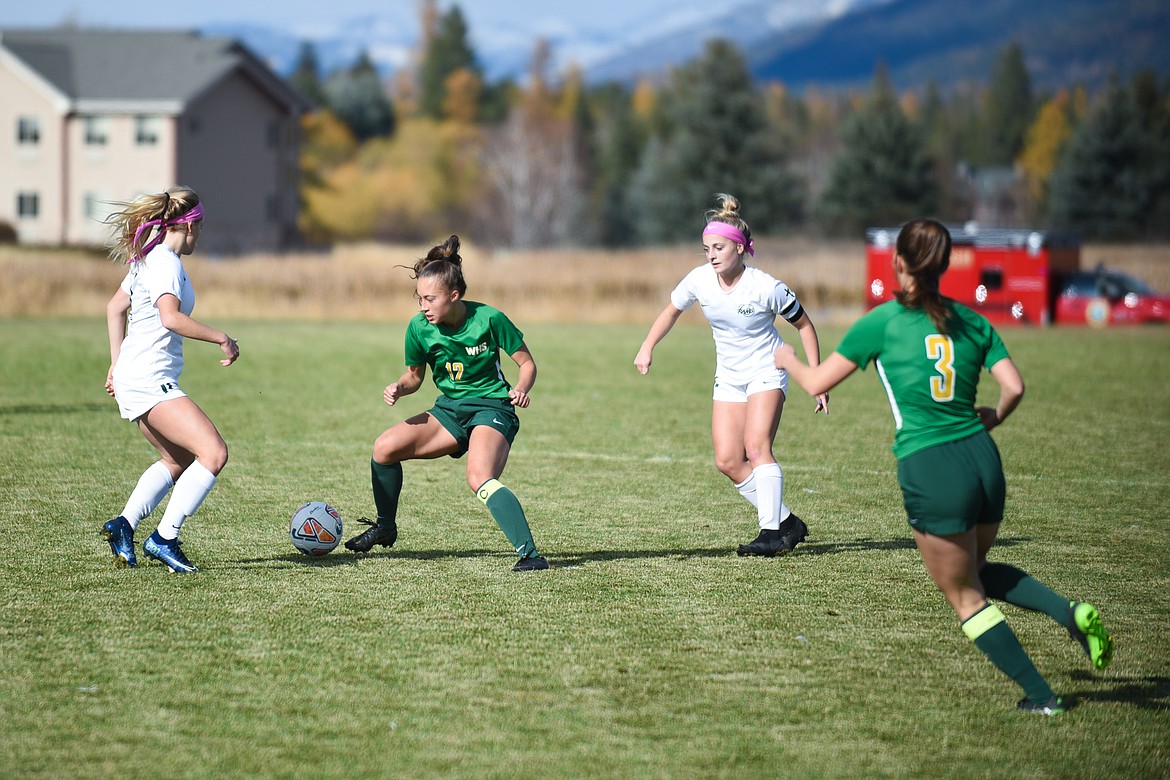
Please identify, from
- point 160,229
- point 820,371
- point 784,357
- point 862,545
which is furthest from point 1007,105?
point 820,371

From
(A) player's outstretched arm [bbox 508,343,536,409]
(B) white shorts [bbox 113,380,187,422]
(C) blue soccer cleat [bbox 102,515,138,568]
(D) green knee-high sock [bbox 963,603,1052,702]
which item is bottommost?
(C) blue soccer cleat [bbox 102,515,138,568]

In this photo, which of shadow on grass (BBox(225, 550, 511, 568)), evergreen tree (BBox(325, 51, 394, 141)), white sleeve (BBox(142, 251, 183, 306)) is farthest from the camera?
evergreen tree (BBox(325, 51, 394, 141))

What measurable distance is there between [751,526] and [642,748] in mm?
4171

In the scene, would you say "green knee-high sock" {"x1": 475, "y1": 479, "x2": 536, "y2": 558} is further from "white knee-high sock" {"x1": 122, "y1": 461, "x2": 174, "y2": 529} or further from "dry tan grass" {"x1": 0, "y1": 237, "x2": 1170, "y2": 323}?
"dry tan grass" {"x1": 0, "y1": 237, "x2": 1170, "y2": 323}

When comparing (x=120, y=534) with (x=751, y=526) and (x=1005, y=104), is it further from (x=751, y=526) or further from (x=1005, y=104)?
(x=1005, y=104)

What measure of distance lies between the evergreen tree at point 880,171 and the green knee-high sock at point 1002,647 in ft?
193

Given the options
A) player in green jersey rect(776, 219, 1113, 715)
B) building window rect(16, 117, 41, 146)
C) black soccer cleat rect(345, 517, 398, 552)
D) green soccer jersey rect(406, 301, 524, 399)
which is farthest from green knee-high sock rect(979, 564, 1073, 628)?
building window rect(16, 117, 41, 146)

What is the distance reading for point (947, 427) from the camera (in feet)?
14.9

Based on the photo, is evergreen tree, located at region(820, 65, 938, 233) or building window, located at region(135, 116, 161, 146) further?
evergreen tree, located at region(820, 65, 938, 233)

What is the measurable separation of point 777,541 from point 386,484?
7.29 feet

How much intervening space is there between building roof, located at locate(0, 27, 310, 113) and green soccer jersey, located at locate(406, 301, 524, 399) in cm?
4810

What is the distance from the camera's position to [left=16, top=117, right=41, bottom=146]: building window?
52.0m

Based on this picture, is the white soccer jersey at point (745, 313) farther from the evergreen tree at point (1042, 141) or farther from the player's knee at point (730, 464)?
the evergreen tree at point (1042, 141)

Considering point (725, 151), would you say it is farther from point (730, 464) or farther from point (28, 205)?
point (730, 464)
